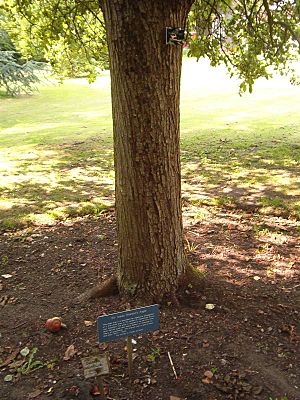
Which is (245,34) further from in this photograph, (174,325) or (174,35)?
(174,325)

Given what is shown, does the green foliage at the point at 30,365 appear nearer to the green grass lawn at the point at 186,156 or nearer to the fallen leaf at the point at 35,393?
the fallen leaf at the point at 35,393

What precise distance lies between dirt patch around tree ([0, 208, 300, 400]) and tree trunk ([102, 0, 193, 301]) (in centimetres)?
40

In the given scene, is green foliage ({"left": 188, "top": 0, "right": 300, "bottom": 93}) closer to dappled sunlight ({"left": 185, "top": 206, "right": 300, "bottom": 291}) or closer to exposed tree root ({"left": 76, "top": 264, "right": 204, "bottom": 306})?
dappled sunlight ({"left": 185, "top": 206, "right": 300, "bottom": 291})

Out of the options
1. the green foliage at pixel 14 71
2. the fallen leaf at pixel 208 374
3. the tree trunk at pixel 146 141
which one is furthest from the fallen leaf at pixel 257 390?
the green foliage at pixel 14 71

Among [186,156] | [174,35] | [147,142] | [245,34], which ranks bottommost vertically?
[186,156]

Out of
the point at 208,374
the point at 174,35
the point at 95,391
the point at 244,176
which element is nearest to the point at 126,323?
the point at 95,391

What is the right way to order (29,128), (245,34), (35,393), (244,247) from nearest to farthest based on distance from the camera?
1. (35,393)
2. (244,247)
3. (245,34)
4. (29,128)

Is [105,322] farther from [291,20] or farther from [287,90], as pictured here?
[287,90]

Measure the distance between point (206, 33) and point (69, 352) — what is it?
493 cm

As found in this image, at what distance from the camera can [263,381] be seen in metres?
2.82

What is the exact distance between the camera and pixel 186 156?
35.2 ft

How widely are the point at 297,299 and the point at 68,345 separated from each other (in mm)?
2198

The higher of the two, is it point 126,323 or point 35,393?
point 126,323

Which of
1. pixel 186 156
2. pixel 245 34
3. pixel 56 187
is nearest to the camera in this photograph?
pixel 245 34
